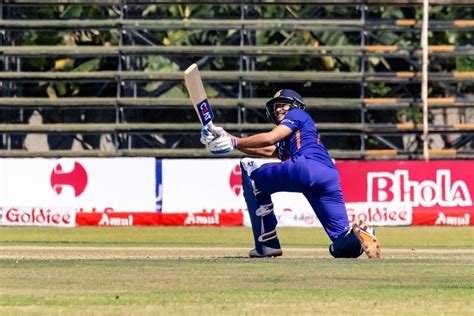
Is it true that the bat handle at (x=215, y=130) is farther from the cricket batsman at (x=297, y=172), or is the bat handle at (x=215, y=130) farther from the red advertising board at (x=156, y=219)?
the red advertising board at (x=156, y=219)

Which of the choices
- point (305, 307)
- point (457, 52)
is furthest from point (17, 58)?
point (305, 307)

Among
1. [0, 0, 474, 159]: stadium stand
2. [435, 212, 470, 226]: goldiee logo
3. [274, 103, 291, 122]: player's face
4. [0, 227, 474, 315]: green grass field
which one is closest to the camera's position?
[0, 227, 474, 315]: green grass field

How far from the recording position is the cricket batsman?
11.3 meters

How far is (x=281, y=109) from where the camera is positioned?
38.3ft

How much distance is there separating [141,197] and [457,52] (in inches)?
338

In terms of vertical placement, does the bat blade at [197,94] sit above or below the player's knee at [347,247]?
above

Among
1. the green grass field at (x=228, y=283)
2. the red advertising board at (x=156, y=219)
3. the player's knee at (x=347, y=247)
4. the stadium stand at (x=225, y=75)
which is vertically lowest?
the green grass field at (x=228, y=283)

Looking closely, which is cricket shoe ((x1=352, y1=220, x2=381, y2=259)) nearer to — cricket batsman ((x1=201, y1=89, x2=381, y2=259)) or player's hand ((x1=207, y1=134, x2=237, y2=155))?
cricket batsman ((x1=201, y1=89, x2=381, y2=259))

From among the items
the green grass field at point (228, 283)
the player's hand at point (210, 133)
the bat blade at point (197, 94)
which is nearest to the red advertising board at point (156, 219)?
the green grass field at point (228, 283)

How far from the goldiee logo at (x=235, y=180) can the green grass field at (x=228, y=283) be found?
28.9ft

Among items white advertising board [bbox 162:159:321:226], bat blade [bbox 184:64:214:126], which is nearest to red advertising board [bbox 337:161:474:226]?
white advertising board [bbox 162:159:321:226]

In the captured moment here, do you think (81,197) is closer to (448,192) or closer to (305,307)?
(448,192)

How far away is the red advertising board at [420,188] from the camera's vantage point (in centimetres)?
2234

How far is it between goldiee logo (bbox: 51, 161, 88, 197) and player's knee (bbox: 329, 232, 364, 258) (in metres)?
11.4
